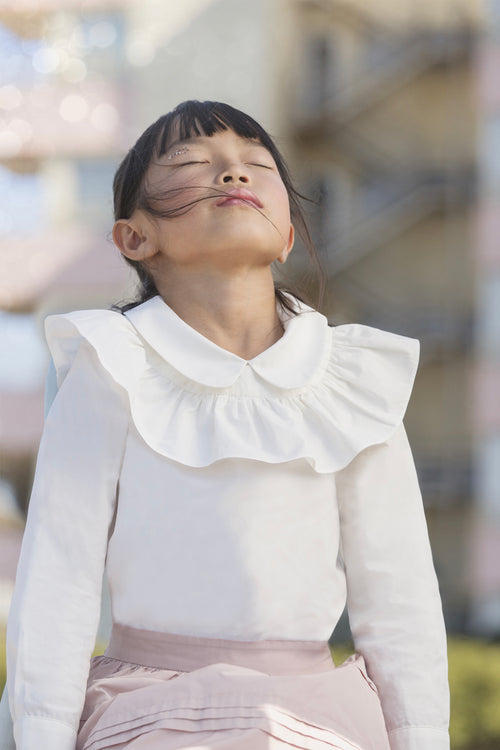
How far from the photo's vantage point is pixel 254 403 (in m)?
1.22

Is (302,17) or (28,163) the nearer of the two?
(28,163)

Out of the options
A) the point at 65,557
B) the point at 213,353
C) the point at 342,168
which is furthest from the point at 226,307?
the point at 342,168

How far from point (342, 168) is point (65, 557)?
29.9 feet

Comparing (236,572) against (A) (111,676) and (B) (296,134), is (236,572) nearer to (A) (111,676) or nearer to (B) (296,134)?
(A) (111,676)

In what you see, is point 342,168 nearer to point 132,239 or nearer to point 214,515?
point 132,239

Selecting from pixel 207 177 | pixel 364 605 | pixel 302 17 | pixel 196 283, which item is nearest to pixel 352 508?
pixel 364 605

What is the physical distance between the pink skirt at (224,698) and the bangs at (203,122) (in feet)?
2.03

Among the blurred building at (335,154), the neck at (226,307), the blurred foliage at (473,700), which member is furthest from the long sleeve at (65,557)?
the blurred building at (335,154)

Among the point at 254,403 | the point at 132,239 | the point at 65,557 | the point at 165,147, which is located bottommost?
the point at 65,557

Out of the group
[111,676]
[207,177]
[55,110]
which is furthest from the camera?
[55,110]

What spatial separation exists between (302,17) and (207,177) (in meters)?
9.26

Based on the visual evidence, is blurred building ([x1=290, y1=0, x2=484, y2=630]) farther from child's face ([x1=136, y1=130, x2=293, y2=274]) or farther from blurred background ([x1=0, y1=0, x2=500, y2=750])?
child's face ([x1=136, y1=130, x2=293, y2=274])

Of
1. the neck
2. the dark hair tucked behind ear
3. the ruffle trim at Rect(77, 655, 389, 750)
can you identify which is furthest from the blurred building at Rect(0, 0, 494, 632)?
the ruffle trim at Rect(77, 655, 389, 750)

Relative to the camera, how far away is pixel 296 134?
9727 millimetres
